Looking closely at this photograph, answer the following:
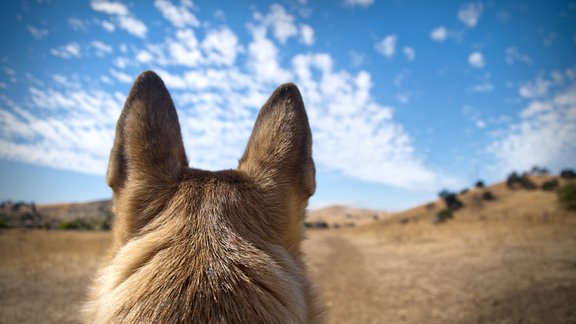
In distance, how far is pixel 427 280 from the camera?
11.6m

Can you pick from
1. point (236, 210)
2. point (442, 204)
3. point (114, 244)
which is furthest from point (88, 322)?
point (442, 204)

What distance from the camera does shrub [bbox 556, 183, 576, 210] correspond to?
2810cm

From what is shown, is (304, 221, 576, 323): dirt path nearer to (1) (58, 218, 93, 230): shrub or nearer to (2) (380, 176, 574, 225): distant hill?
(2) (380, 176, 574, 225): distant hill

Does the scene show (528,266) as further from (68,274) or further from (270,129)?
(68,274)

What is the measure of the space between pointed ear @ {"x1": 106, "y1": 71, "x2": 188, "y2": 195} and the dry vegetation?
70.7 inches

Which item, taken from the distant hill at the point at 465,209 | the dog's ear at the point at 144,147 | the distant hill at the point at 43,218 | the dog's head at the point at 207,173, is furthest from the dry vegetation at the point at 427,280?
the distant hill at the point at 465,209

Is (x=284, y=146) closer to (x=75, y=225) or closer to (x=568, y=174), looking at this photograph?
(x=75, y=225)

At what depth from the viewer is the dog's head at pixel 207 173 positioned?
1932 mm

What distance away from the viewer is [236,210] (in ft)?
6.15

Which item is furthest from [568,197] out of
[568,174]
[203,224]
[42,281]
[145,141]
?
[568,174]

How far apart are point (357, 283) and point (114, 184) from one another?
11616 mm

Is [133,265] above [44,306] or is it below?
above

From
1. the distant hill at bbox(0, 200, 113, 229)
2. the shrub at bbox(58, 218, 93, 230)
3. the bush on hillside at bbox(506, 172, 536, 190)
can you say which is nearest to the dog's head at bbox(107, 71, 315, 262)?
the distant hill at bbox(0, 200, 113, 229)

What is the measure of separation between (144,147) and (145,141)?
0.12 ft
